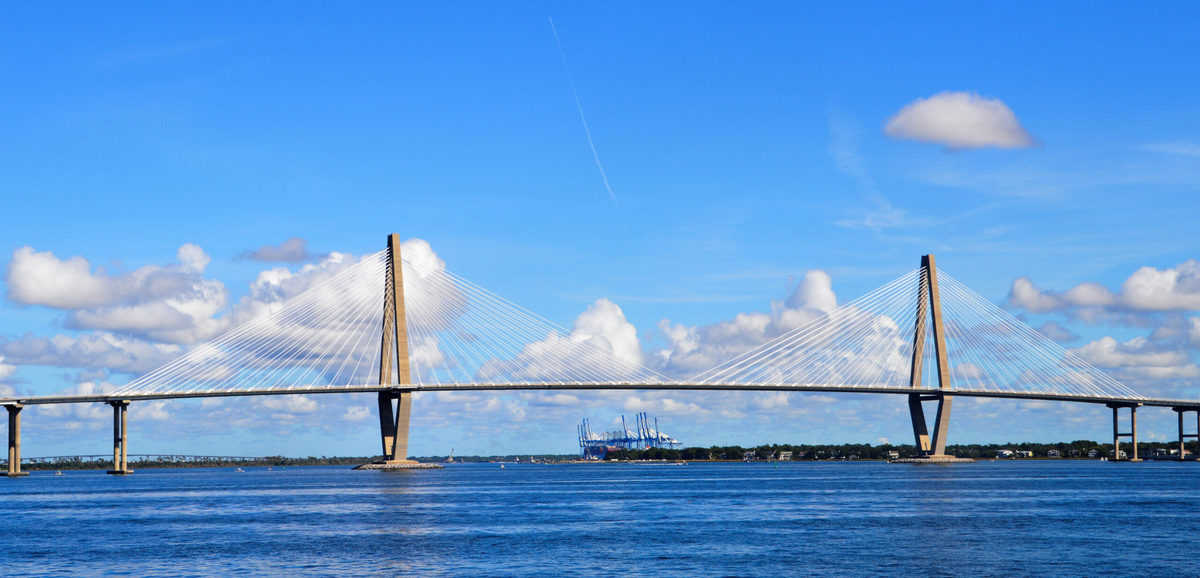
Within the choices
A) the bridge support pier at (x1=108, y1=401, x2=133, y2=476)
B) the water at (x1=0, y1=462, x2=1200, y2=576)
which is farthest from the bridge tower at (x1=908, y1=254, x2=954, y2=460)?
the bridge support pier at (x1=108, y1=401, x2=133, y2=476)

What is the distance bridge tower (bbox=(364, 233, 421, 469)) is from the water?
20772 millimetres

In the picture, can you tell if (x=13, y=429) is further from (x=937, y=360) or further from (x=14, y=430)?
(x=937, y=360)

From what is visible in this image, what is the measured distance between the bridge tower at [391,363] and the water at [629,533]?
2077cm

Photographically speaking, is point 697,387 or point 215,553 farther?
point 697,387

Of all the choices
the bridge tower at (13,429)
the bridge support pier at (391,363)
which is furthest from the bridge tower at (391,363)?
the bridge tower at (13,429)

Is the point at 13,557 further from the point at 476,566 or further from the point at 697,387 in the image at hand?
the point at 697,387

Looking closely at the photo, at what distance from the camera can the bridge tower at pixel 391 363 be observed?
94.4 m

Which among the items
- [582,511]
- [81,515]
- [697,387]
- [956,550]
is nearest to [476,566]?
[956,550]

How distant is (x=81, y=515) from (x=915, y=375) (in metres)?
69.0

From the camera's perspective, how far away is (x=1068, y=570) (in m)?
33.0

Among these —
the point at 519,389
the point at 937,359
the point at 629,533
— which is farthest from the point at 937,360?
the point at 629,533

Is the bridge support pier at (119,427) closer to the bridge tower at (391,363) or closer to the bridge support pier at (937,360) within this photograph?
the bridge tower at (391,363)

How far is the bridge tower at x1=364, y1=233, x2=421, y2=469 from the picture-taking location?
9438cm

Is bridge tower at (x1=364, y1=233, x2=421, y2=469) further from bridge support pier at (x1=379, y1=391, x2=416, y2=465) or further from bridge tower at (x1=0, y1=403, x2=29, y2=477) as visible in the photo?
bridge tower at (x1=0, y1=403, x2=29, y2=477)
